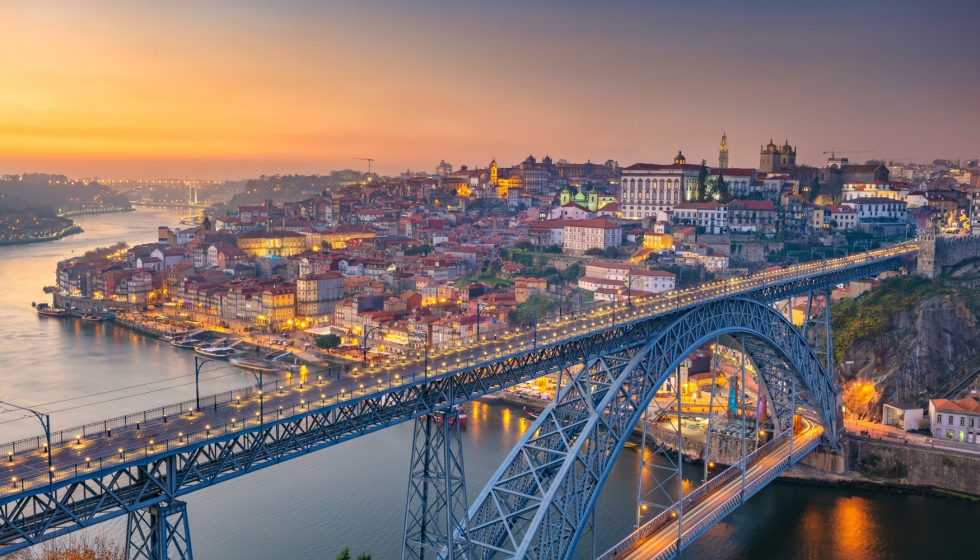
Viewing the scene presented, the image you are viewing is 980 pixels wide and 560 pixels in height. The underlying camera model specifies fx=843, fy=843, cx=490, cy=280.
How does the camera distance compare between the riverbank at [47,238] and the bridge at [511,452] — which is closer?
the bridge at [511,452]

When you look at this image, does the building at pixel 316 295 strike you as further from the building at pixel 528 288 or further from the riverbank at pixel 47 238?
the riverbank at pixel 47 238

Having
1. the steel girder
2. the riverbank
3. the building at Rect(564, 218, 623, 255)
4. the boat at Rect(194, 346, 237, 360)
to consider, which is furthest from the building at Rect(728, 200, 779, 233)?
the riverbank

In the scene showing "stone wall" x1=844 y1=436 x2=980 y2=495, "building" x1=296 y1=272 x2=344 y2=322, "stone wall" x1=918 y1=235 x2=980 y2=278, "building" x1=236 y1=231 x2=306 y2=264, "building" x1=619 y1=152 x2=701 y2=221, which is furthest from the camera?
"building" x1=236 y1=231 x2=306 y2=264

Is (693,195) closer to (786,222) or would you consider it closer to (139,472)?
(786,222)

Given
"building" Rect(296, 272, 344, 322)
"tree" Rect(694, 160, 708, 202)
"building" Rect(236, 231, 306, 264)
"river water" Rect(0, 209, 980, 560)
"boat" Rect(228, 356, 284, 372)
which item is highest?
"tree" Rect(694, 160, 708, 202)

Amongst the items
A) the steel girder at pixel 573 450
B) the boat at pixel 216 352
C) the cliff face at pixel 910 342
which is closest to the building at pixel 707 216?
the cliff face at pixel 910 342

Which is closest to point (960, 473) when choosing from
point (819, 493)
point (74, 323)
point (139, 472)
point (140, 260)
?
point (819, 493)

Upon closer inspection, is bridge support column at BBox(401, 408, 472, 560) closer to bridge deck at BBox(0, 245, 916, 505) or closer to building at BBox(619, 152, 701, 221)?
bridge deck at BBox(0, 245, 916, 505)
